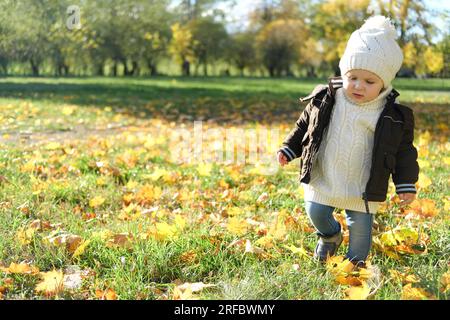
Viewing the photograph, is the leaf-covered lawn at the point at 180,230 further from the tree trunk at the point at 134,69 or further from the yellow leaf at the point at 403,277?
the tree trunk at the point at 134,69

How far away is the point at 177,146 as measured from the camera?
582 cm

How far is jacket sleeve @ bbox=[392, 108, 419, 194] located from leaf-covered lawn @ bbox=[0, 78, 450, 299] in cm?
40

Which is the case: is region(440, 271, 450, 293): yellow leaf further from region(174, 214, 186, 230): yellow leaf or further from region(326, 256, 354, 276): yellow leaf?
region(174, 214, 186, 230): yellow leaf

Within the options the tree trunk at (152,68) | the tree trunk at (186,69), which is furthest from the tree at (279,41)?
the tree trunk at (152,68)

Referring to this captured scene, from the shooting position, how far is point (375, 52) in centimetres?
229

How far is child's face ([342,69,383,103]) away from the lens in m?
2.36

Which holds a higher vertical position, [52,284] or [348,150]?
[348,150]

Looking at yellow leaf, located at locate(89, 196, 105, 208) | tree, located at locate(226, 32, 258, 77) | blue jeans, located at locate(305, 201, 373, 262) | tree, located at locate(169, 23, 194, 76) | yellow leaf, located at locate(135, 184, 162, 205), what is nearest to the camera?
blue jeans, located at locate(305, 201, 373, 262)

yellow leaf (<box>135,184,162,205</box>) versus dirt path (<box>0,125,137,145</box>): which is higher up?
dirt path (<box>0,125,137,145</box>)

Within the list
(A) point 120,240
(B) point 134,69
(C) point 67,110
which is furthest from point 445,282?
(B) point 134,69

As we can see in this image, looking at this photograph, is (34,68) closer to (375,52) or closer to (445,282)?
(375,52)

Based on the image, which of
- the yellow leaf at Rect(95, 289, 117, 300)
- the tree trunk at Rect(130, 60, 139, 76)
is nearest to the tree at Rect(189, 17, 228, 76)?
the tree trunk at Rect(130, 60, 139, 76)

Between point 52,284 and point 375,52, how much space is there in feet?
5.79
